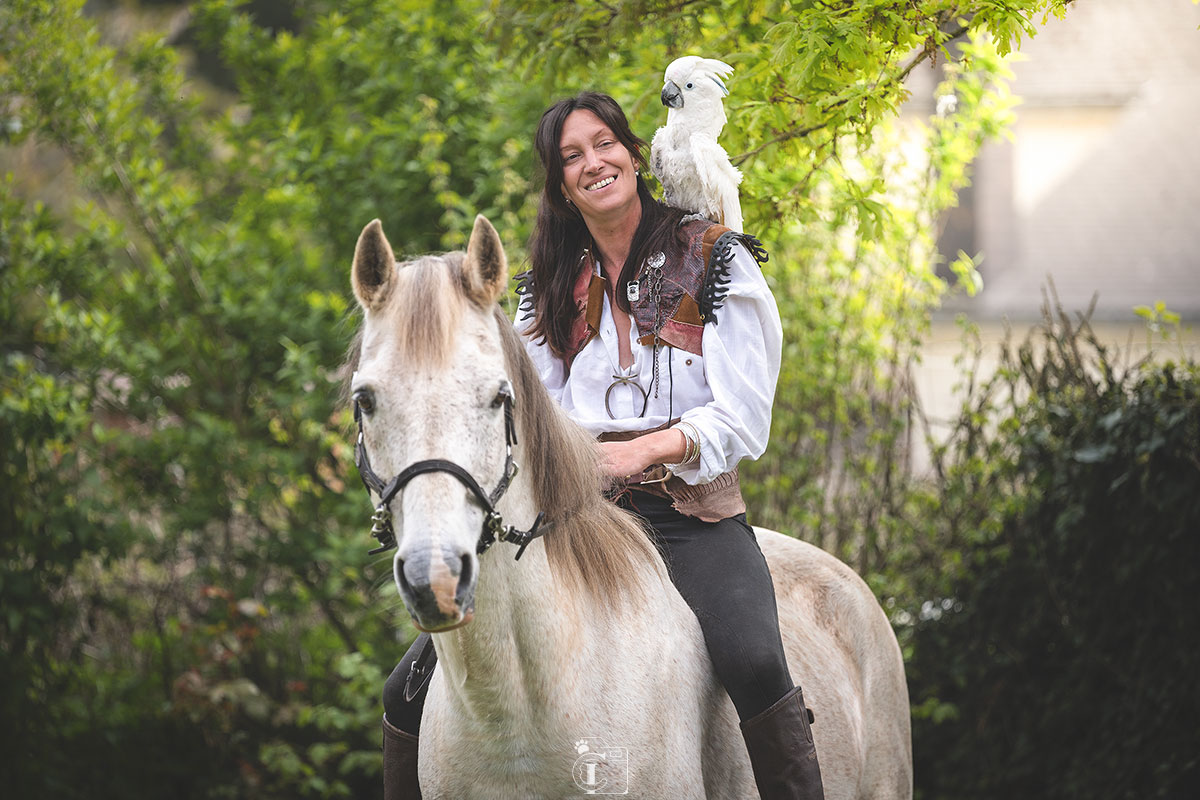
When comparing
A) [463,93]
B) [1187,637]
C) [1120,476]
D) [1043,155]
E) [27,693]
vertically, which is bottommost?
[27,693]

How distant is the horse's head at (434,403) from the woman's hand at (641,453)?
425 mm

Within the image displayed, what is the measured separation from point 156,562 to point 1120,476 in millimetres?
4873

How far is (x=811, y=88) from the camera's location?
126 inches

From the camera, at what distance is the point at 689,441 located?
232 cm

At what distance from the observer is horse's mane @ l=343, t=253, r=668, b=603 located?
74.5 inches

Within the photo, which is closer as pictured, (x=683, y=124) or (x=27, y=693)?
(x=683, y=124)

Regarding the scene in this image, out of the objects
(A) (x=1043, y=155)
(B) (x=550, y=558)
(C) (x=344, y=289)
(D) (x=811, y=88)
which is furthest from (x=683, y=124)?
(A) (x=1043, y=155)

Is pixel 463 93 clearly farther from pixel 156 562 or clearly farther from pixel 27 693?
pixel 27 693

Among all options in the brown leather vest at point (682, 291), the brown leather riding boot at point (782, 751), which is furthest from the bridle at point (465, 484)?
the brown leather riding boot at point (782, 751)

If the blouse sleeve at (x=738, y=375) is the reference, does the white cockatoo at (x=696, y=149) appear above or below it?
Result: above

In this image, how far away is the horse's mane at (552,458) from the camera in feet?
6.21

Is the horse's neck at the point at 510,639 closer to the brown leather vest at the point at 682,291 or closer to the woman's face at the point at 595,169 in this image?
the brown leather vest at the point at 682,291

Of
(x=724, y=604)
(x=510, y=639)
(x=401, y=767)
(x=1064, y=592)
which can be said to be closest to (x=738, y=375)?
(x=724, y=604)

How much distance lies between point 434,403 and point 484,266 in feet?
1.15
